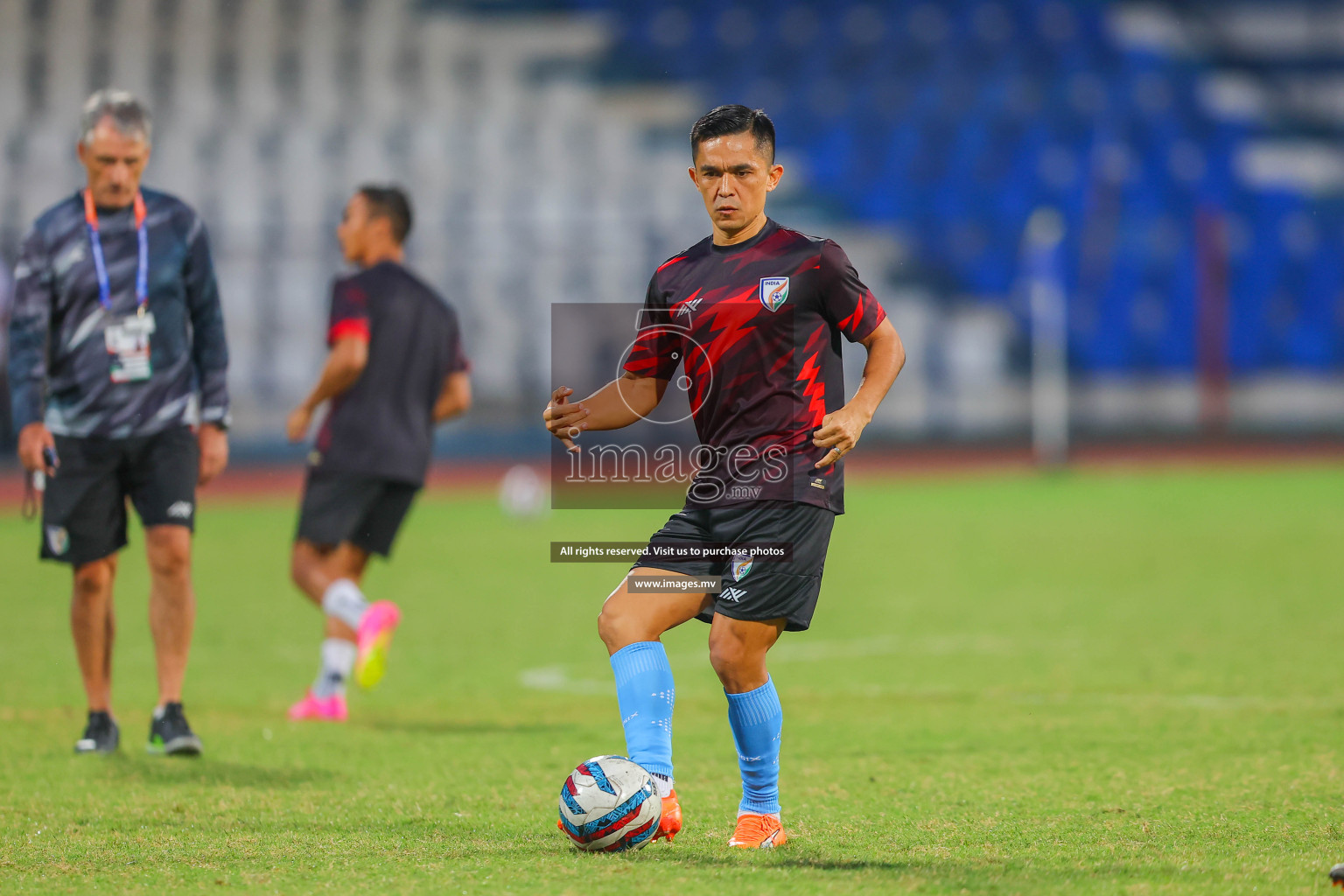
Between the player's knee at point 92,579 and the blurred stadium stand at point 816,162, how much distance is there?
13.7 metres

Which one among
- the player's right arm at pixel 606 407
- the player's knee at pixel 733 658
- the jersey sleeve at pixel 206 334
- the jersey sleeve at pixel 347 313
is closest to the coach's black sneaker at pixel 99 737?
the jersey sleeve at pixel 206 334

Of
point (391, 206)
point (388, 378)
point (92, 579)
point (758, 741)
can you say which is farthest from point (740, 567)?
point (391, 206)

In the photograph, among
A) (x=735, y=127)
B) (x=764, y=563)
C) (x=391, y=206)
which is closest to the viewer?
(x=764, y=563)

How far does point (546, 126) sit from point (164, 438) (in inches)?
720

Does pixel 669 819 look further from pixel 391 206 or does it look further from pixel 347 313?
pixel 391 206

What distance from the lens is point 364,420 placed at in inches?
262

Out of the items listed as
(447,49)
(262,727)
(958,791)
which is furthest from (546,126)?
(958,791)

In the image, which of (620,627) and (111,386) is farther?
(111,386)

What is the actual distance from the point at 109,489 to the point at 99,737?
868mm

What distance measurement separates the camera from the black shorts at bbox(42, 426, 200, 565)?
552cm

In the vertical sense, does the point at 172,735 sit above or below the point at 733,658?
below

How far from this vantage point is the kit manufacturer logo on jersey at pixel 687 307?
13.4ft

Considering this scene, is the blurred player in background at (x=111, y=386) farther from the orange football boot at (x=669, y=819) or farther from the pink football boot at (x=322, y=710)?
the orange football boot at (x=669, y=819)

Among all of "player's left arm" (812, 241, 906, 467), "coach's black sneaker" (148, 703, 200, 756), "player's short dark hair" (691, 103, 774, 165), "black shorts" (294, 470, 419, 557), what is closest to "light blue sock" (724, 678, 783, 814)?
"player's left arm" (812, 241, 906, 467)
